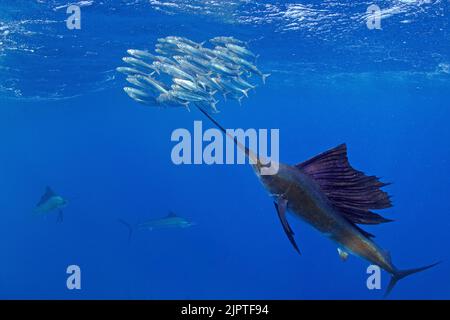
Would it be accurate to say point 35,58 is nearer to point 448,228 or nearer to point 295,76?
point 295,76

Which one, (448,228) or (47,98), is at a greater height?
(47,98)

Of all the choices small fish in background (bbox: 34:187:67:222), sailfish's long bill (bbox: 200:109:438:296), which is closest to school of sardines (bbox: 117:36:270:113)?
small fish in background (bbox: 34:187:67:222)

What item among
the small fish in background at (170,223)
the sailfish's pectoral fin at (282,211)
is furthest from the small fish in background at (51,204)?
the sailfish's pectoral fin at (282,211)

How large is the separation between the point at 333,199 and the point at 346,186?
0.11 m

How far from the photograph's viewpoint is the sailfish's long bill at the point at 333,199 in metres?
2.12

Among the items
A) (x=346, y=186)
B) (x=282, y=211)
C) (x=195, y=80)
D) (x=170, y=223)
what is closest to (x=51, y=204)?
(x=170, y=223)

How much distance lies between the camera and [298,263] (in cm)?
3781

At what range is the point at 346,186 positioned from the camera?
2.14m

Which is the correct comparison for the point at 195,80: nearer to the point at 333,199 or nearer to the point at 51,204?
the point at 51,204

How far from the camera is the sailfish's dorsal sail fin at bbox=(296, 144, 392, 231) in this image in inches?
82.7

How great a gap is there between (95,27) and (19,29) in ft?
8.22

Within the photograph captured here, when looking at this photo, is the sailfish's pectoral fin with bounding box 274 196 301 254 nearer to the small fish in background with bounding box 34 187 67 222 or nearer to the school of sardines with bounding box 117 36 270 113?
the school of sardines with bounding box 117 36 270 113
